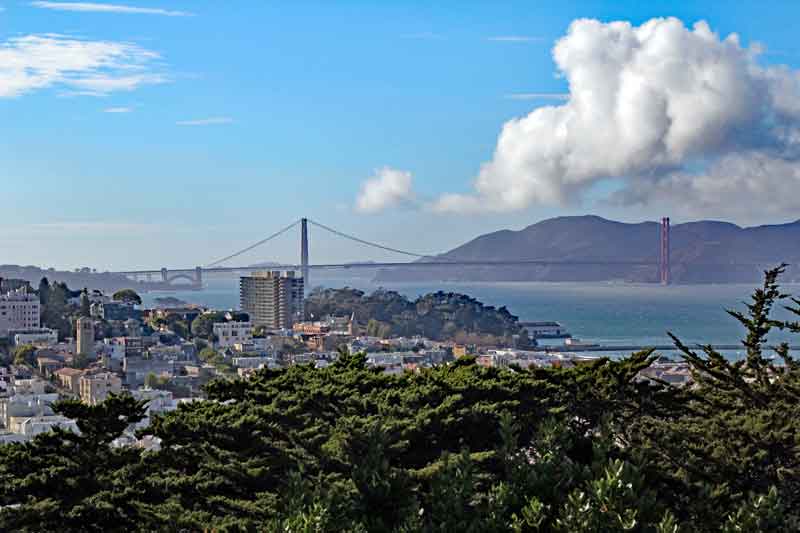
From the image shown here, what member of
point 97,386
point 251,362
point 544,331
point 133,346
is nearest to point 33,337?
point 133,346

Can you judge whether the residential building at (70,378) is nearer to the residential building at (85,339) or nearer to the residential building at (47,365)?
the residential building at (47,365)

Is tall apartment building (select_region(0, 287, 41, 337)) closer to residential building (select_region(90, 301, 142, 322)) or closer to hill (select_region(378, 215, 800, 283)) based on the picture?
residential building (select_region(90, 301, 142, 322))

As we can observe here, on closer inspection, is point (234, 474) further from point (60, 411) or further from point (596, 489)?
point (596, 489)

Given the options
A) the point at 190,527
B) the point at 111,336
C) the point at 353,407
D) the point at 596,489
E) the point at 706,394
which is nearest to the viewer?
the point at 596,489

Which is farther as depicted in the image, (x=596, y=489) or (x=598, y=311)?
(x=598, y=311)

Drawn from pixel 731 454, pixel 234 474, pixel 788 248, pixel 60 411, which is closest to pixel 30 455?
pixel 60 411

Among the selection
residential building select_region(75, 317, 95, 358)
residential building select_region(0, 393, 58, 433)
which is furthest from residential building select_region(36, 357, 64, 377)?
residential building select_region(0, 393, 58, 433)
